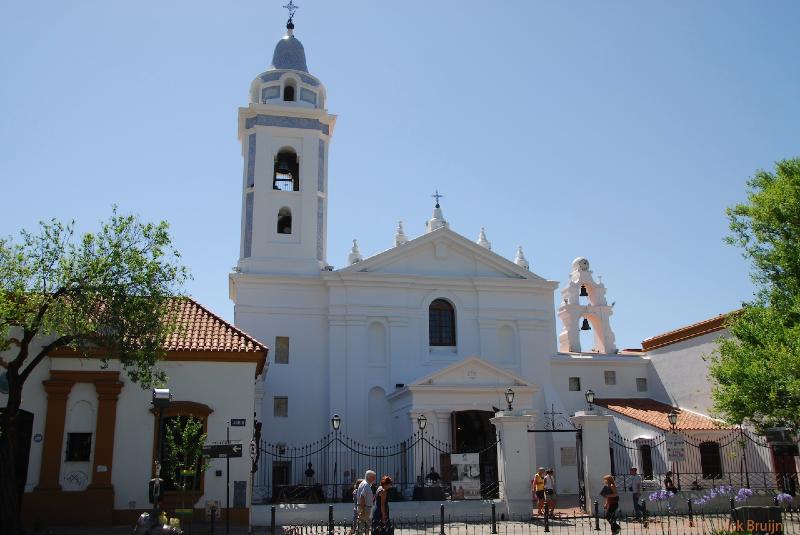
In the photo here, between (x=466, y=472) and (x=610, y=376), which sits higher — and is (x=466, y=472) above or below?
below

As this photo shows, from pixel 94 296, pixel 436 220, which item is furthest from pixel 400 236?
pixel 94 296

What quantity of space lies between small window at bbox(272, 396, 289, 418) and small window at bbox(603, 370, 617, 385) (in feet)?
50.1

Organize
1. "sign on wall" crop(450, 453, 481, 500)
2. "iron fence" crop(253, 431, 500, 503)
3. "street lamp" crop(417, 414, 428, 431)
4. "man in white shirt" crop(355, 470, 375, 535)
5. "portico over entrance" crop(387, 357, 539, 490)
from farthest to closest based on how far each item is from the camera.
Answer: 1. "portico over entrance" crop(387, 357, 539, 490)
2. "street lamp" crop(417, 414, 428, 431)
3. "iron fence" crop(253, 431, 500, 503)
4. "sign on wall" crop(450, 453, 481, 500)
5. "man in white shirt" crop(355, 470, 375, 535)

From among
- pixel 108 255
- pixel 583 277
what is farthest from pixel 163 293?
pixel 583 277

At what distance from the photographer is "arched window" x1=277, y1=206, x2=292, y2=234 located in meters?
34.4

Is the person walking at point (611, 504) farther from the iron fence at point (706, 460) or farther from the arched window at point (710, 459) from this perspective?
the arched window at point (710, 459)

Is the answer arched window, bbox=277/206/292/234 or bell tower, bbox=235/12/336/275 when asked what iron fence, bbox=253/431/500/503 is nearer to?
bell tower, bbox=235/12/336/275

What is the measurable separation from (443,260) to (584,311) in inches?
320

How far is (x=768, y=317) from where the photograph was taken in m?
23.1

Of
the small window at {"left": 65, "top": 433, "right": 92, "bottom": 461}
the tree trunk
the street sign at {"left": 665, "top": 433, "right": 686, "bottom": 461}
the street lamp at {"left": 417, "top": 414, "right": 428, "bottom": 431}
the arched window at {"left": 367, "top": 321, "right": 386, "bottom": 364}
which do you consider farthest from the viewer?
the arched window at {"left": 367, "top": 321, "right": 386, "bottom": 364}

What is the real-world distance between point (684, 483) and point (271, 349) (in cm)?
1701

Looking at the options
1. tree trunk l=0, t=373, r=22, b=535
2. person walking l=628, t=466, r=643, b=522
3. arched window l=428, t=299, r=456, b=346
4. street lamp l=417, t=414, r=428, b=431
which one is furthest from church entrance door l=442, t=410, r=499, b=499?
tree trunk l=0, t=373, r=22, b=535

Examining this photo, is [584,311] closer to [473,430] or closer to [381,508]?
[473,430]

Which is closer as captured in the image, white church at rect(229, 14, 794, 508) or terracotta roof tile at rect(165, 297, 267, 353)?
terracotta roof tile at rect(165, 297, 267, 353)
